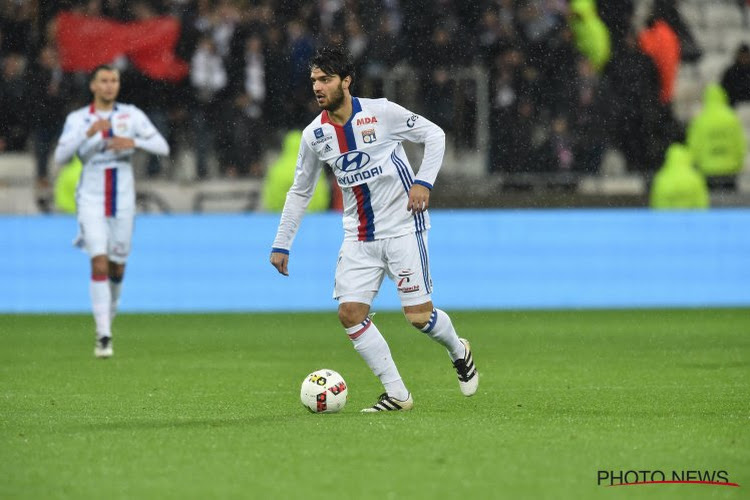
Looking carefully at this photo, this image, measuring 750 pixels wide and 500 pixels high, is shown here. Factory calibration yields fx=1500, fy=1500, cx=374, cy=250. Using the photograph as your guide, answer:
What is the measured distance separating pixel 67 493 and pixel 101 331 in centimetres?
609

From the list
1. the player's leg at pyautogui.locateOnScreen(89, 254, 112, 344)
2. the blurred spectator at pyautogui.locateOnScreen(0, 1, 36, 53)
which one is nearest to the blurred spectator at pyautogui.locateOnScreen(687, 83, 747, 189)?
the blurred spectator at pyautogui.locateOnScreen(0, 1, 36, 53)

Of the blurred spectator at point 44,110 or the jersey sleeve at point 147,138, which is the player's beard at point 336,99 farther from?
the blurred spectator at point 44,110

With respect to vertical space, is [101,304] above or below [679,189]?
below

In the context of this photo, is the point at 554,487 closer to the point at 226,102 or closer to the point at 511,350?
the point at 511,350

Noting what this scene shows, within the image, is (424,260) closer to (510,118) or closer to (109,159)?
(109,159)

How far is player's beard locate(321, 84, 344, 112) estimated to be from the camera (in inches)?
309

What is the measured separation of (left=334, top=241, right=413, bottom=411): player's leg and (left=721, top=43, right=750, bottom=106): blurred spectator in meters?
10.2

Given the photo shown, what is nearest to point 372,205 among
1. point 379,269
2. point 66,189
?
point 379,269

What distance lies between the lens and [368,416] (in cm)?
759

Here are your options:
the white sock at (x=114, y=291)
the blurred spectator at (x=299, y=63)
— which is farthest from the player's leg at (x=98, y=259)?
the blurred spectator at (x=299, y=63)

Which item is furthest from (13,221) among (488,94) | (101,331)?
(488,94)

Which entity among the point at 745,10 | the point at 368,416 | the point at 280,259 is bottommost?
the point at 368,416

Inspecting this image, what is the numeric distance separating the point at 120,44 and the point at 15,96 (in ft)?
4.59

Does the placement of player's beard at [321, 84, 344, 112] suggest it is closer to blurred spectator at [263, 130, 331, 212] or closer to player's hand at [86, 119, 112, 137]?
player's hand at [86, 119, 112, 137]
